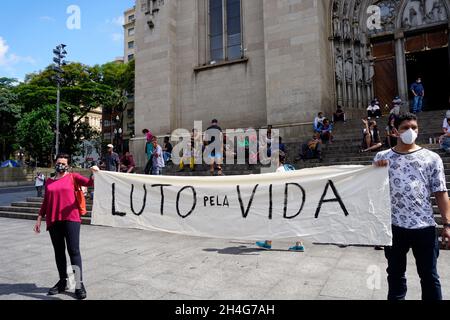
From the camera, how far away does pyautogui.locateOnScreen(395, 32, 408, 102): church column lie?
715 inches

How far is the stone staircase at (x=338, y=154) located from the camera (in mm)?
11461

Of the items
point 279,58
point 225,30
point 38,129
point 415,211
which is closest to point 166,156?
point 279,58

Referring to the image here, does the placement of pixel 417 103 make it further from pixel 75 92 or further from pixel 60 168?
pixel 75 92

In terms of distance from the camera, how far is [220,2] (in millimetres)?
20203

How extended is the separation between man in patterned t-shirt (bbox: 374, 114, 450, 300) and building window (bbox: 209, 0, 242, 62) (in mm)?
17003

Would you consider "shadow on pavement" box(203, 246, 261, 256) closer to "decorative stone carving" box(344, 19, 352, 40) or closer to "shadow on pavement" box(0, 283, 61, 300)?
"shadow on pavement" box(0, 283, 61, 300)

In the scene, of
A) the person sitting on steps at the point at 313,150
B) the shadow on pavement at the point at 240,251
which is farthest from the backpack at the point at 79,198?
the person sitting on steps at the point at 313,150

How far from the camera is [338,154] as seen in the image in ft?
40.3

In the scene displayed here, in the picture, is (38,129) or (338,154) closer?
(338,154)

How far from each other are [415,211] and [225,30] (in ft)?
61.2

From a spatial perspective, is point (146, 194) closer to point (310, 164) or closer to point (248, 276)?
point (248, 276)

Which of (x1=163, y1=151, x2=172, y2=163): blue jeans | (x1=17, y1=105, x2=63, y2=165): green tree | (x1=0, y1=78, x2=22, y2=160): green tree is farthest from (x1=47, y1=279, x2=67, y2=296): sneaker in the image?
(x1=0, y1=78, x2=22, y2=160): green tree

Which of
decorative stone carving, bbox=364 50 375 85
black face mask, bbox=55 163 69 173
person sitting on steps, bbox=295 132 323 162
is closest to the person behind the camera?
black face mask, bbox=55 163 69 173

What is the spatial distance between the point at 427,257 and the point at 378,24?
1889 cm
